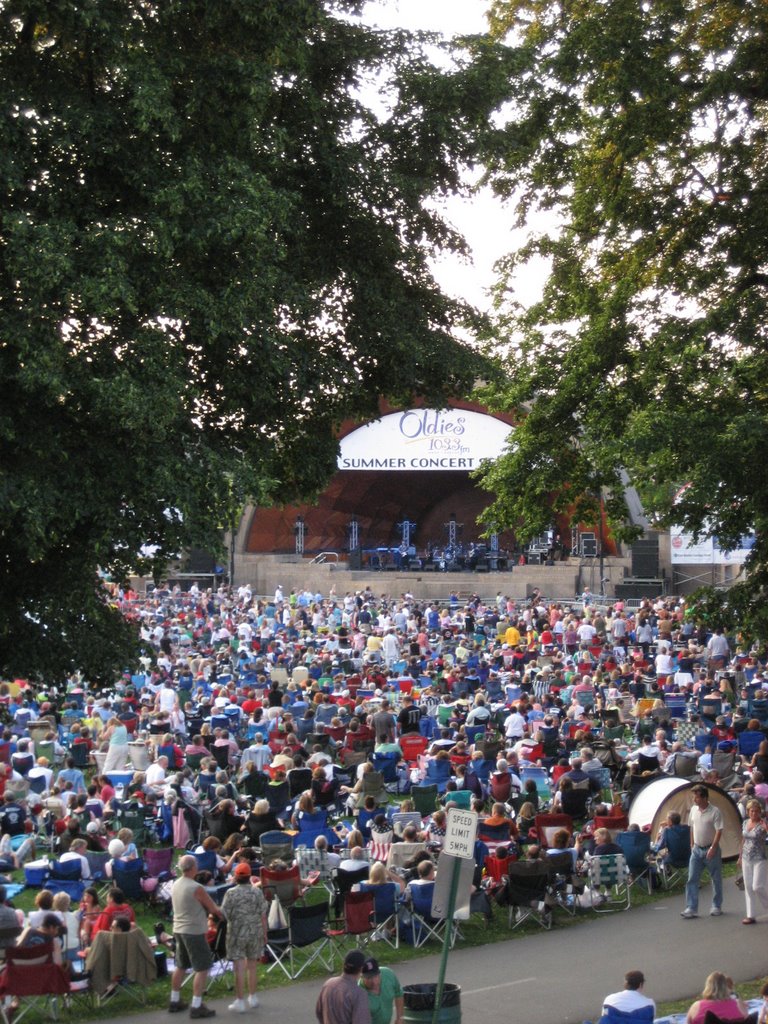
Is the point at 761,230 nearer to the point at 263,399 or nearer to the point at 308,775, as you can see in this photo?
the point at 263,399

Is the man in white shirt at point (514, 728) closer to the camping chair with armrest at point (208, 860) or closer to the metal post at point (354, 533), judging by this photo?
the camping chair with armrest at point (208, 860)

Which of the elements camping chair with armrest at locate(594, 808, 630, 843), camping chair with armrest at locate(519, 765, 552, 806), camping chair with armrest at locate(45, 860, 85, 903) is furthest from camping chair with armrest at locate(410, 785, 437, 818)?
camping chair with armrest at locate(45, 860, 85, 903)

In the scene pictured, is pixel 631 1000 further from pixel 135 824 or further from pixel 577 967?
pixel 135 824

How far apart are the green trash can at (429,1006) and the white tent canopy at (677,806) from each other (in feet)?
20.0

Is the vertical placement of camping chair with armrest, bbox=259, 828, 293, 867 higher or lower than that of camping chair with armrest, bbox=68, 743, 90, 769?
lower

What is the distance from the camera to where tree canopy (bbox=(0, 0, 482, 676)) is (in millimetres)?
9688

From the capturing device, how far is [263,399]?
11.8 metres

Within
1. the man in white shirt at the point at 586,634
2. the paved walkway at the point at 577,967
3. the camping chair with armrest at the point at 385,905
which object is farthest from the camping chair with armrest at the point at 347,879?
the man in white shirt at the point at 586,634

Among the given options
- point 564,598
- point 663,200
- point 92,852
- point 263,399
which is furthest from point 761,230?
point 564,598

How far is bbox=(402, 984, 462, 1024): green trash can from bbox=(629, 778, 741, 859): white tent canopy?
240 inches

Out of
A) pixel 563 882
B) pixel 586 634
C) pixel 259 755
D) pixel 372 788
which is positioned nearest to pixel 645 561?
pixel 586 634

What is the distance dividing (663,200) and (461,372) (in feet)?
18.9

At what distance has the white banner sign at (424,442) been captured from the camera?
53875mm

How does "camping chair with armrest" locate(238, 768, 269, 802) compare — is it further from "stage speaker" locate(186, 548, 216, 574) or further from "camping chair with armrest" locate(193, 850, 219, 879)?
"stage speaker" locate(186, 548, 216, 574)
